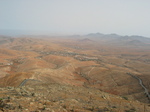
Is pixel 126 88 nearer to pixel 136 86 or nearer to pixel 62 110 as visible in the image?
pixel 136 86

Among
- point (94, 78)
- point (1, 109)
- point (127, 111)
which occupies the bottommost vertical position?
point (94, 78)

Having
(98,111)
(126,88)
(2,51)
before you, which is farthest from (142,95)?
(2,51)

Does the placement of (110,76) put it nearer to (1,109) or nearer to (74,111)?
(74,111)

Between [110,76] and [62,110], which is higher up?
[62,110]

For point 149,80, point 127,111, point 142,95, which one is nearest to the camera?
point 127,111

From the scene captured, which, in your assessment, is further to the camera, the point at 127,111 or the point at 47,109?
the point at 127,111

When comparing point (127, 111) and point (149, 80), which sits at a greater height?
point (127, 111)

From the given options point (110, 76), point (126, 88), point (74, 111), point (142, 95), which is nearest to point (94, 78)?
point (110, 76)

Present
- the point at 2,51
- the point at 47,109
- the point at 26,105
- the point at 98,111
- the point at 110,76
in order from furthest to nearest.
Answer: the point at 2,51
the point at 110,76
the point at 98,111
the point at 26,105
the point at 47,109

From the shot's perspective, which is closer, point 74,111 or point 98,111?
point 74,111
